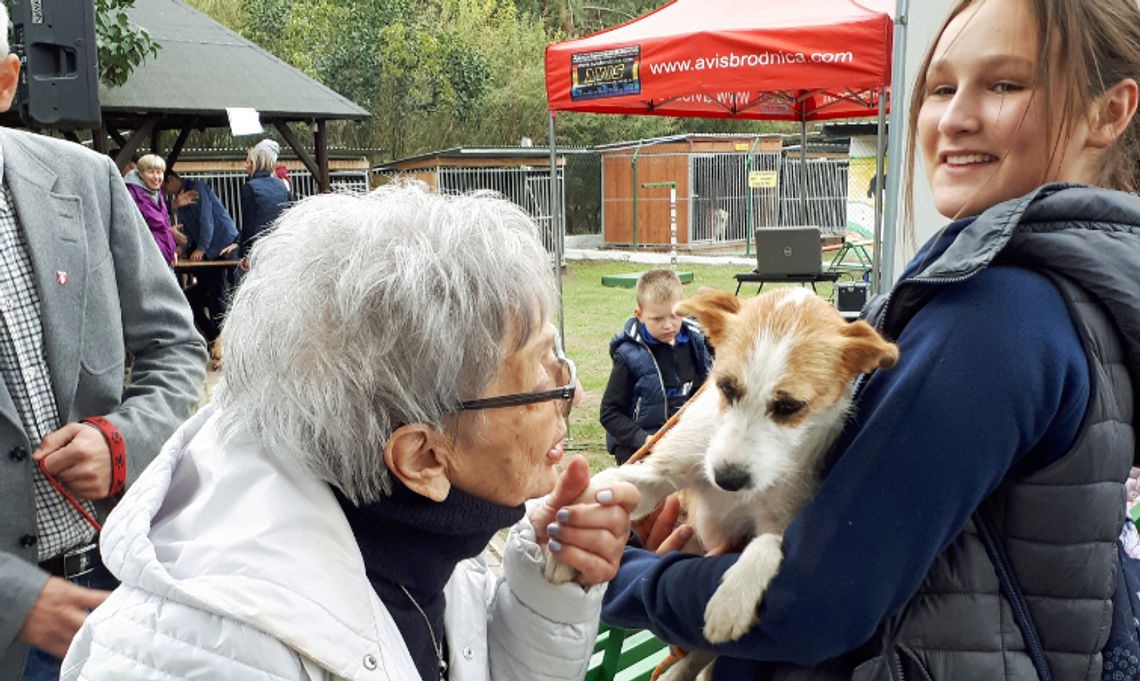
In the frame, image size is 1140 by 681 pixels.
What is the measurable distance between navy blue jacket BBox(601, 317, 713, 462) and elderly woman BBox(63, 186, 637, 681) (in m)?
4.01

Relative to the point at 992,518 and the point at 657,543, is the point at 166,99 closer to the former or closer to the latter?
the point at 657,543

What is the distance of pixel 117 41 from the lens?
34.0 ft

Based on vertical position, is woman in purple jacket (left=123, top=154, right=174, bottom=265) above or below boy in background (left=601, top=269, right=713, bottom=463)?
above

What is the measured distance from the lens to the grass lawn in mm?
8992

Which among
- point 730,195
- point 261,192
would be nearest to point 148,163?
point 261,192

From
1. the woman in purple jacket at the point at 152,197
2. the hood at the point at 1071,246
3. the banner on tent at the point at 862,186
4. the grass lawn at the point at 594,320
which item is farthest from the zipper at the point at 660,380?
the banner on tent at the point at 862,186

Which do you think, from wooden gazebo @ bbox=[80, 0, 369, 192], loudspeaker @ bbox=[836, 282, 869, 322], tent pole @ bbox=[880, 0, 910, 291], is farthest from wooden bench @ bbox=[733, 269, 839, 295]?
tent pole @ bbox=[880, 0, 910, 291]

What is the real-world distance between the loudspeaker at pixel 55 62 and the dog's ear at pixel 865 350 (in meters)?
3.70

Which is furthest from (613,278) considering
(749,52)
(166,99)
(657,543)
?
(657,543)

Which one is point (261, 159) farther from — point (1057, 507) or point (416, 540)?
A: point (1057, 507)

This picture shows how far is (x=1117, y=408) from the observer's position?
1368 mm

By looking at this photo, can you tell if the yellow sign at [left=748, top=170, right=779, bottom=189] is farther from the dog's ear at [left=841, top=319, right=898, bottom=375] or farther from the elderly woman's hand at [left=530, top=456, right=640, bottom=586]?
the elderly woman's hand at [left=530, top=456, right=640, bottom=586]

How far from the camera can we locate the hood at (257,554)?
1.34 m

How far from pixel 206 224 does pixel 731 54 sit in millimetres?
8450
